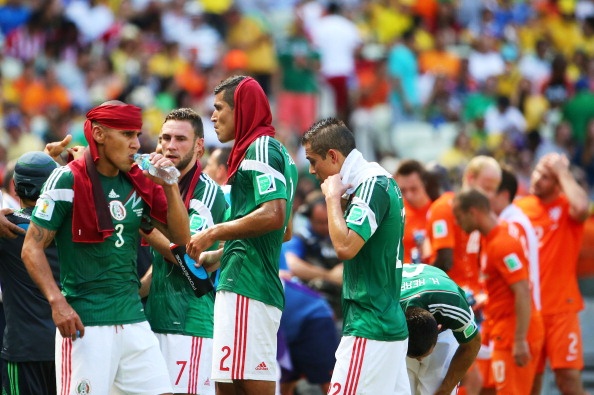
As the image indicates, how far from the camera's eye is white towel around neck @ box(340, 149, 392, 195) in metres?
7.19

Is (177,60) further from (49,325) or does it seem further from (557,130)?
(49,325)

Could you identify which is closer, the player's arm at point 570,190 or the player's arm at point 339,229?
the player's arm at point 339,229

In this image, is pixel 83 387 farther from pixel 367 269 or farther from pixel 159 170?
pixel 367 269

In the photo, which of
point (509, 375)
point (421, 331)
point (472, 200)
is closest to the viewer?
point (421, 331)

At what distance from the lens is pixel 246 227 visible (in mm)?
7137

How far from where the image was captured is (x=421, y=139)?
20.9 m

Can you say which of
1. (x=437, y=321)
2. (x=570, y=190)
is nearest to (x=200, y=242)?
(x=437, y=321)

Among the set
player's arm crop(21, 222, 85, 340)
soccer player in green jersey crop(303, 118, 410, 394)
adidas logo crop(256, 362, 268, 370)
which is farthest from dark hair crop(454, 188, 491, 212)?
player's arm crop(21, 222, 85, 340)

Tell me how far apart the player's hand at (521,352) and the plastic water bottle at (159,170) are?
385 centimetres

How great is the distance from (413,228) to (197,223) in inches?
151

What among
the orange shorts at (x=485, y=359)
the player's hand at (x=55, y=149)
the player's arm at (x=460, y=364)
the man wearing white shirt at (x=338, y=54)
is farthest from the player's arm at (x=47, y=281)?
the man wearing white shirt at (x=338, y=54)

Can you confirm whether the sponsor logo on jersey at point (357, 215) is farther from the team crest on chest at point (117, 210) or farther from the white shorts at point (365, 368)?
the team crest on chest at point (117, 210)

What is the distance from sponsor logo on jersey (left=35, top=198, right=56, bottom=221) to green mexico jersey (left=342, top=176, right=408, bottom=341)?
1.74 meters

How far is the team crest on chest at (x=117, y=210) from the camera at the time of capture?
6.98 metres
